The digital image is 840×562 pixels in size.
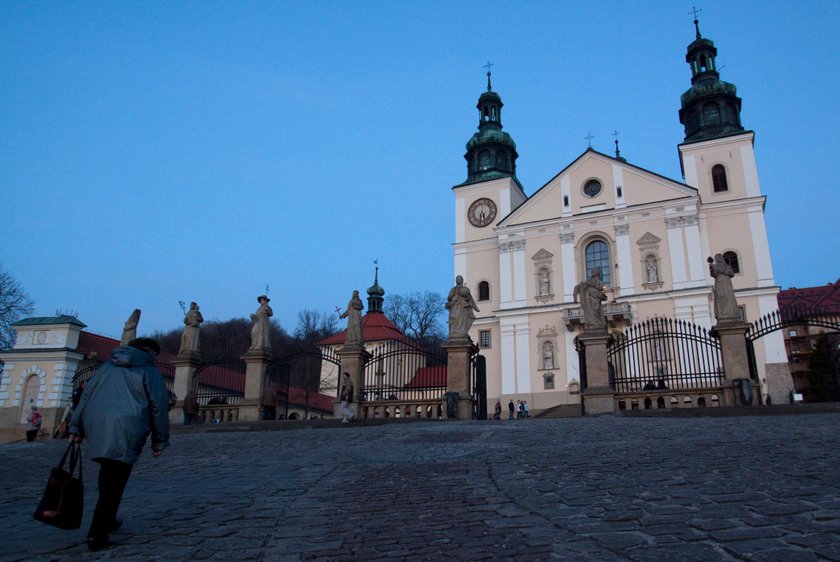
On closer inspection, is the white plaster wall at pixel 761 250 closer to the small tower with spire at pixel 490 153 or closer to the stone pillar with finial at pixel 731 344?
the small tower with spire at pixel 490 153

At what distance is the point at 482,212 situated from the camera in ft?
156

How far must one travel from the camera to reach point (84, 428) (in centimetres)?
514

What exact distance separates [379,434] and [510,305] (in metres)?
29.4

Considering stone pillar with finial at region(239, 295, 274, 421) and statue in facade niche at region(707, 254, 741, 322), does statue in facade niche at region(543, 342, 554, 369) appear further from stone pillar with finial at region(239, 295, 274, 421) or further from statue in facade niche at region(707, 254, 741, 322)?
stone pillar with finial at region(239, 295, 274, 421)

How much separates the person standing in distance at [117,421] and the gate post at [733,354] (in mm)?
16145

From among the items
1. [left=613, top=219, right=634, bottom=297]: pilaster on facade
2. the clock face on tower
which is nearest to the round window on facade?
[left=613, top=219, right=634, bottom=297]: pilaster on facade

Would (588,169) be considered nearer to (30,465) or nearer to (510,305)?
(510,305)

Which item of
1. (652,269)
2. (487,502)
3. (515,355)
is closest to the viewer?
(487,502)

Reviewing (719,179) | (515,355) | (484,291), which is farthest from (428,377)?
(719,179)

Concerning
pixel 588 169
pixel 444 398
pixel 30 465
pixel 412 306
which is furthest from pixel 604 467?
pixel 412 306

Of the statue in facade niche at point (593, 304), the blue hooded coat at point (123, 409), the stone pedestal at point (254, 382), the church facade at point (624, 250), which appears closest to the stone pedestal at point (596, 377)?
the statue in facade niche at point (593, 304)

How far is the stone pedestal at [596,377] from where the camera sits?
59.0 feet

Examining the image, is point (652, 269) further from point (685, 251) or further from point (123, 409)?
point (123, 409)

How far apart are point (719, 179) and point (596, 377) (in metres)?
28.2
